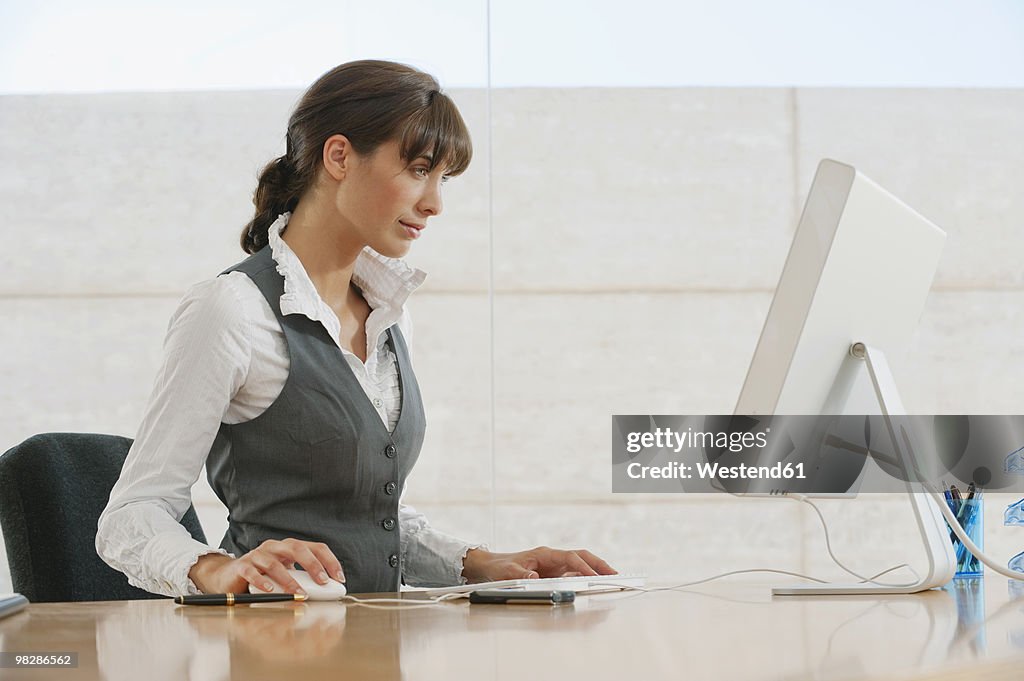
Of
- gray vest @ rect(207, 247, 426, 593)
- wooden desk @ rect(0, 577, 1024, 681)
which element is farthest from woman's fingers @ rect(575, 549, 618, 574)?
gray vest @ rect(207, 247, 426, 593)

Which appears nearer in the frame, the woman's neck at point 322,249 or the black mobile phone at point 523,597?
the black mobile phone at point 523,597

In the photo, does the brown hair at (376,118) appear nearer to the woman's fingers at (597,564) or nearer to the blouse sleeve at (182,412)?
the blouse sleeve at (182,412)

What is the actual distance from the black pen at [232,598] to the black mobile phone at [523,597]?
19 cm

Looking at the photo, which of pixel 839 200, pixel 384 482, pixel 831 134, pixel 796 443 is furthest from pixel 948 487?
pixel 831 134

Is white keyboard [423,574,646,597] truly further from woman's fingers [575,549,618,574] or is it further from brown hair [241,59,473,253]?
brown hair [241,59,473,253]

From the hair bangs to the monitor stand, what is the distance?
0.66m

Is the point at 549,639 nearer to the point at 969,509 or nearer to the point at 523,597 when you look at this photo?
the point at 523,597

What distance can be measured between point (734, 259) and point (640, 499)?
76cm

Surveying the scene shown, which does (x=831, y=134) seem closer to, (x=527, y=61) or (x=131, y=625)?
(x=527, y=61)

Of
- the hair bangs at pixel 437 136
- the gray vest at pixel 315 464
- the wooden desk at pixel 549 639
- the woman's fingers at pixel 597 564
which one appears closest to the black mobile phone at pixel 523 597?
the wooden desk at pixel 549 639

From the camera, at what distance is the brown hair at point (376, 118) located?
154 centimetres

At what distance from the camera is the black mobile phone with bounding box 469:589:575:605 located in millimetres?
1077

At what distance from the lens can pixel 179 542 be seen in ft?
3.92

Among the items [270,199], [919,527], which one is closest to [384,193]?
[270,199]
